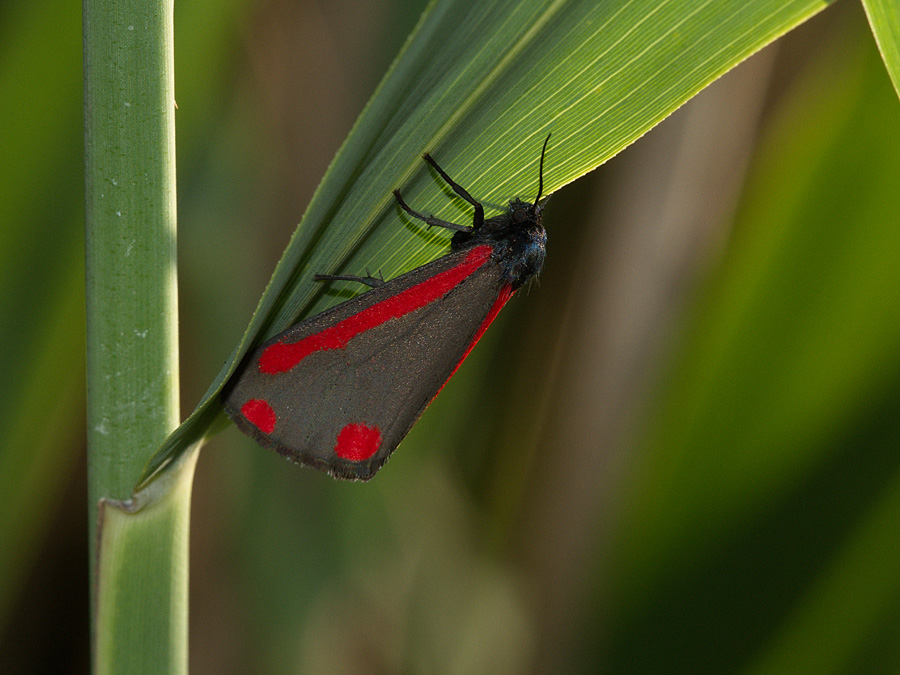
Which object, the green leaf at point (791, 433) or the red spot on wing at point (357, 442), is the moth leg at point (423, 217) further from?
the green leaf at point (791, 433)

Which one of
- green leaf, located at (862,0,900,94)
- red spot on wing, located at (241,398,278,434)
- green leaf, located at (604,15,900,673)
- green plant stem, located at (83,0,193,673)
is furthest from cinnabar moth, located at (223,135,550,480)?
green leaf, located at (604,15,900,673)

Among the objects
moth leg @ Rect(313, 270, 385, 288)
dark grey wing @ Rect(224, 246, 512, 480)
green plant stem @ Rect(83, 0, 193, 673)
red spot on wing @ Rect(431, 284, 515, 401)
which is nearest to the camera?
green plant stem @ Rect(83, 0, 193, 673)

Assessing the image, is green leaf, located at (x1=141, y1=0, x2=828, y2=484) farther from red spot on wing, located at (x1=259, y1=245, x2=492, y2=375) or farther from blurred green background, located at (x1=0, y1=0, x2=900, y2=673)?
blurred green background, located at (x1=0, y1=0, x2=900, y2=673)

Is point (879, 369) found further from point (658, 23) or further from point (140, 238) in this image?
point (140, 238)

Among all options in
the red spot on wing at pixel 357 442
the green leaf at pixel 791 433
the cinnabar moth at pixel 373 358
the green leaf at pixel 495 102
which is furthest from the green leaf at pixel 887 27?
the red spot on wing at pixel 357 442

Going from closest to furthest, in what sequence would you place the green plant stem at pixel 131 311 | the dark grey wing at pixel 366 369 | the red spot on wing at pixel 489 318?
the green plant stem at pixel 131 311, the dark grey wing at pixel 366 369, the red spot on wing at pixel 489 318

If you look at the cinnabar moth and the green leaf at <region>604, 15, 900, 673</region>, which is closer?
the cinnabar moth

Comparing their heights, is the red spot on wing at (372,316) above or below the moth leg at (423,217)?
below

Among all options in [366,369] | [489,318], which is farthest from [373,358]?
[489,318]
